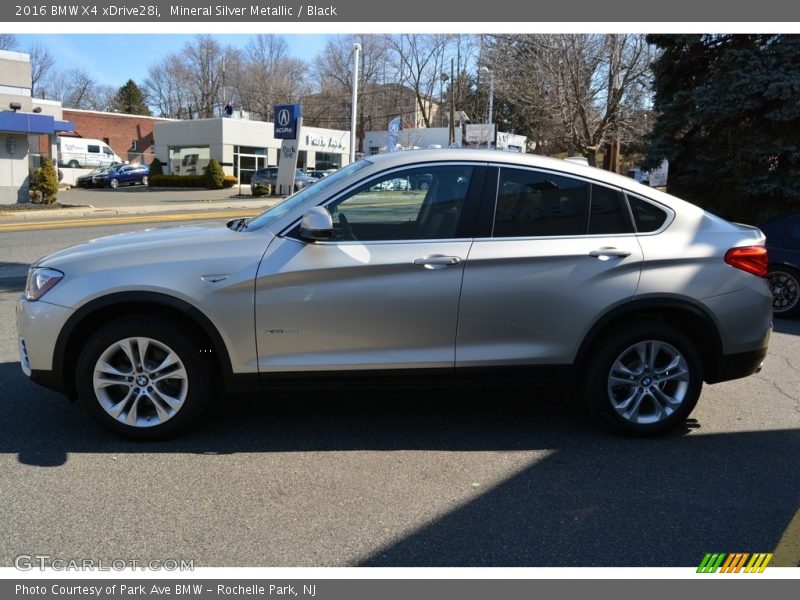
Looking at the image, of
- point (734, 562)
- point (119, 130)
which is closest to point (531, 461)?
point (734, 562)

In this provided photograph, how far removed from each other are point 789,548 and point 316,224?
299 centimetres

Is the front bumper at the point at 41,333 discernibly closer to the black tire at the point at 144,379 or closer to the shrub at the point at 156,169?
the black tire at the point at 144,379

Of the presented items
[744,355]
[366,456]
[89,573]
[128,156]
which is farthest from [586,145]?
[128,156]

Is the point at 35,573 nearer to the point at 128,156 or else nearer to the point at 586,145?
the point at 586,145

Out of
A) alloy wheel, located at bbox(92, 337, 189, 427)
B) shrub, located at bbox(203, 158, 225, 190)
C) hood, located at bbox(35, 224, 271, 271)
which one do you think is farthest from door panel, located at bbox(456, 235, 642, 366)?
shrub, located at bbox(203, 158, 225, 190)

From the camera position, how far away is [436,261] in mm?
4219

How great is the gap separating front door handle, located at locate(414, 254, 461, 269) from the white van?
48103mm

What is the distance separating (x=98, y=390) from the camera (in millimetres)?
4199

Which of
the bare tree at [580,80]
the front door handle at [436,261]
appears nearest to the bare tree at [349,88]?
the bare tree at [580,80]

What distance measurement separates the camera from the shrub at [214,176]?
135 feet

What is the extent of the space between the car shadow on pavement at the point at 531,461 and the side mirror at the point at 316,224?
40.4 inches

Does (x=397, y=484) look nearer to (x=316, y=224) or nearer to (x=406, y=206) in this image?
(x=316, y=224)

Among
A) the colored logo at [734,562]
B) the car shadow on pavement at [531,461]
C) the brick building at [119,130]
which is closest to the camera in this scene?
the colored logo at [734,562]

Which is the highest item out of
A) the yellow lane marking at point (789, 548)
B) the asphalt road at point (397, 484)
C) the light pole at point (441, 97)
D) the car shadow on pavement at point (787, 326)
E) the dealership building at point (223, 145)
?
the light pole at point (441, 97)
